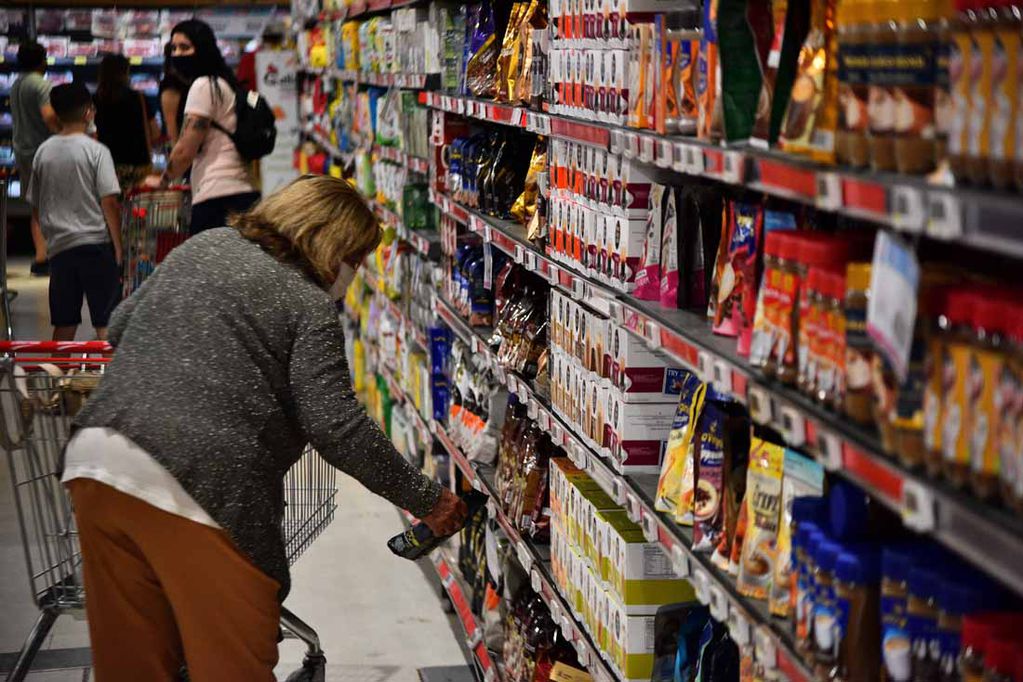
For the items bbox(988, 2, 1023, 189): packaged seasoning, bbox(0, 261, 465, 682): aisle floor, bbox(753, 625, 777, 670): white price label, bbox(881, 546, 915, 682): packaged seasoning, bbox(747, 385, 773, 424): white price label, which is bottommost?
bbox(0, 261, 465, 682): aisle floor

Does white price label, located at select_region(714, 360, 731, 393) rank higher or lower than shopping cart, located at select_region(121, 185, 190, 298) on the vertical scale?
higher

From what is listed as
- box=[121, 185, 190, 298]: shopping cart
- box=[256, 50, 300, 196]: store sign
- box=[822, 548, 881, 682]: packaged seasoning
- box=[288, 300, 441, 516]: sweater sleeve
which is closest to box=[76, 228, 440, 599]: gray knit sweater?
box=[288, 300, 441, 516]: sweater sleeve

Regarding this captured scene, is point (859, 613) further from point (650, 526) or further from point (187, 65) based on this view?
point (187, 65)

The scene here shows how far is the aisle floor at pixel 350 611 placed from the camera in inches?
186

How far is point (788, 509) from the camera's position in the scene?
82.7 inches

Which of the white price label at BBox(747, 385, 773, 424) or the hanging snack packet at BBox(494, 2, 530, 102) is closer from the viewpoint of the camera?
the white price label at BBox(747, 385, 773, 424)

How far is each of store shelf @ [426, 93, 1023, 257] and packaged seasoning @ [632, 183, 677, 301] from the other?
17 cm

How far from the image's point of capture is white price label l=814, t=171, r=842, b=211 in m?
1.67

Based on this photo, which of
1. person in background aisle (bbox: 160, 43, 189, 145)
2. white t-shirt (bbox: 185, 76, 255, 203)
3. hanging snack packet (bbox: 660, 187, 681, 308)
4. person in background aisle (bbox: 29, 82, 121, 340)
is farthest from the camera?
person in background aisle (bbox: 160, 43, 189, 145)

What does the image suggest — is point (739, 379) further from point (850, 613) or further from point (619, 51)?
point (619, 51)

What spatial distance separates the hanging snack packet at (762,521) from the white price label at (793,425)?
273 mm

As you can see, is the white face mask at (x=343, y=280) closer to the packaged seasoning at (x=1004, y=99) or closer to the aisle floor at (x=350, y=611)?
the aisle floor at (x=350, y=611)

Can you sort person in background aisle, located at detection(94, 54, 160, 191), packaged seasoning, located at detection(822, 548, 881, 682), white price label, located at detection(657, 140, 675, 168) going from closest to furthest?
1. packaged seasoning, located at detection(822, 548, 881, 682)
2. white price label, located at detection(657, 140, 675, 168)
3. person in background aisle, located at detection(94, 54, 160, 191)

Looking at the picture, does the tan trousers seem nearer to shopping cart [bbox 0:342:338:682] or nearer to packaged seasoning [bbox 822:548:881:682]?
shopping cart [bbox 0:342:338:682]
